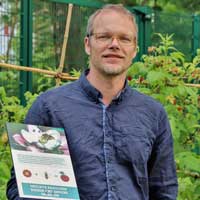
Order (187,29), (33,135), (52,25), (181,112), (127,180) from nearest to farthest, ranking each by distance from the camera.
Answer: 1. (33,135)
2. (127,180)
3. (181,112)
4. (52,25)
5. (187,29)

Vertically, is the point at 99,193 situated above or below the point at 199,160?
above

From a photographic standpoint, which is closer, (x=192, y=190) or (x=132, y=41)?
(x=132, y=41)

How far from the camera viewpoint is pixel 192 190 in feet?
18.3

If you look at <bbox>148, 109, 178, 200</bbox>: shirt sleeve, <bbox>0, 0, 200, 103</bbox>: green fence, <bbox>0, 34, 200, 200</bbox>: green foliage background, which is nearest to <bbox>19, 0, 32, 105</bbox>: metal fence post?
<bbox>0, 0, 200, 103</bbox>: green fence

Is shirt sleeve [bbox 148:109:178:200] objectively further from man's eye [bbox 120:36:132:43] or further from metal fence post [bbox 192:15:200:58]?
metal fence post [bbox 192:15:200:58]

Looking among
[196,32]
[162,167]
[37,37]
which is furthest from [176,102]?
[196,32]

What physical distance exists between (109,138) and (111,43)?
399mm

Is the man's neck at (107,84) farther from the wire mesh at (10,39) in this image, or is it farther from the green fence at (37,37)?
the wire mesh at (10,39)

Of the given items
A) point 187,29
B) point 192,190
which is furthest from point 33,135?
point 187,29

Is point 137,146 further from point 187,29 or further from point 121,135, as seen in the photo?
point 187,29

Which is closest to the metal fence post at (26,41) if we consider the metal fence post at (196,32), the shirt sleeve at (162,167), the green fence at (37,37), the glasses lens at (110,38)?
the green fence at (37,37)

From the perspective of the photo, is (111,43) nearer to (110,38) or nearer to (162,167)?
(110,38)

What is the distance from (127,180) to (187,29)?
6.18 meters

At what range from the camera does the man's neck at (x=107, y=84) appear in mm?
3535
